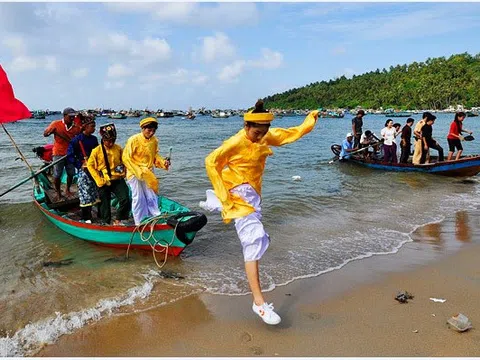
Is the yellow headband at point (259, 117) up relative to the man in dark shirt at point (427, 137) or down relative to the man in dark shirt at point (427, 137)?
up

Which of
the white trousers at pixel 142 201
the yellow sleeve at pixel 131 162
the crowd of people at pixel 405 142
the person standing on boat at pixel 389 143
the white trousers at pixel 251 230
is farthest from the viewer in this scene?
the person standing on boat at pixel 389 143

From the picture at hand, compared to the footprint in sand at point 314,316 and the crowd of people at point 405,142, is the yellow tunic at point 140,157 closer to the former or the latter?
the footprint in sand at point 314,316

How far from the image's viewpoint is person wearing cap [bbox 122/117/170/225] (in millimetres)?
6008

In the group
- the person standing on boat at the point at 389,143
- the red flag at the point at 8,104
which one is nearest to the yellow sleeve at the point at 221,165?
the red flag at the point at 8,104

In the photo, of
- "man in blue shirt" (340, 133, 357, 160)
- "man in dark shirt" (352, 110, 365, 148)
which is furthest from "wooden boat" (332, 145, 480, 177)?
"man in dark shirt" (352, 110, 365, 148)

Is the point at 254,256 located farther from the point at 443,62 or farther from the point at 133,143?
the point at 443,62

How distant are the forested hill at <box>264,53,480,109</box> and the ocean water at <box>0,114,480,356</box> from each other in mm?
105276

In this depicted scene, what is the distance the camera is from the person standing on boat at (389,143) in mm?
14301

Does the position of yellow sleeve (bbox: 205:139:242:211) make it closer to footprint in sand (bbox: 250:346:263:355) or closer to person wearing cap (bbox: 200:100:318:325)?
person wearing cap (bbox: 200:100:318:325)

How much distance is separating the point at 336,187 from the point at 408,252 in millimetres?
6078

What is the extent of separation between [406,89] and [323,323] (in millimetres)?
124215

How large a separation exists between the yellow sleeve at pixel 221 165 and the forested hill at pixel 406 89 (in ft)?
373

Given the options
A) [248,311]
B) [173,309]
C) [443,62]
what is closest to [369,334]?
[248,311]

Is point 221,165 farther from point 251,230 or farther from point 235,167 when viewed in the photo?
point 251,230
